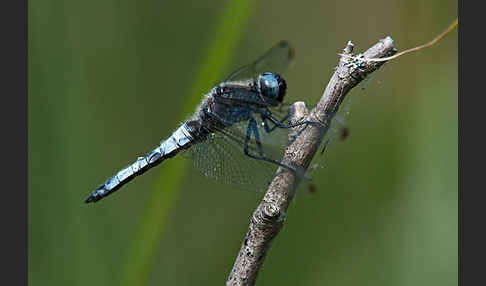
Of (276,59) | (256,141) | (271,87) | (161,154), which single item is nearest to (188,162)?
(161,154)

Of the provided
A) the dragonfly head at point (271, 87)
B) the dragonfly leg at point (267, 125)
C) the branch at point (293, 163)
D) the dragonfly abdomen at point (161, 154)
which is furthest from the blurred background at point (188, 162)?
the branch at point (293, 163)

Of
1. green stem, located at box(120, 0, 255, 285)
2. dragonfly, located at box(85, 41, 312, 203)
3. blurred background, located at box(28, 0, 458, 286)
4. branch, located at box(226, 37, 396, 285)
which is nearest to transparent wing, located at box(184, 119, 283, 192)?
dragonfly, located at box(85, 41, 312, 203)

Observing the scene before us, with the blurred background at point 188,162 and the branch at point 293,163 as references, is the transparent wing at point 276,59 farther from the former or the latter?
the branch at point 293,163

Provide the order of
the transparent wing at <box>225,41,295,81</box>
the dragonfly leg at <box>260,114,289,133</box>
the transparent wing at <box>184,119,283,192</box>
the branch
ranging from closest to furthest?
the branch, the transparent wing at <box>184,119,283,192</box>, the dragonfly leg at <box>260,114,289,133</box>, the transparent wing at <box>225,41,295,81</box>

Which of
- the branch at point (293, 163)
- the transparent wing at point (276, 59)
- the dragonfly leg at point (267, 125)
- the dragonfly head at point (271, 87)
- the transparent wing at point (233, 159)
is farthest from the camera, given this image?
the transparent wing at point (276, 59)

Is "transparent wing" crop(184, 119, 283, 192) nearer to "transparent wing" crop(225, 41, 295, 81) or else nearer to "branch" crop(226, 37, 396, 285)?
"branch" crop(226, 37, 396, 285)

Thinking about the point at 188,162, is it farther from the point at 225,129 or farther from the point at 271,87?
the point at 271,87
